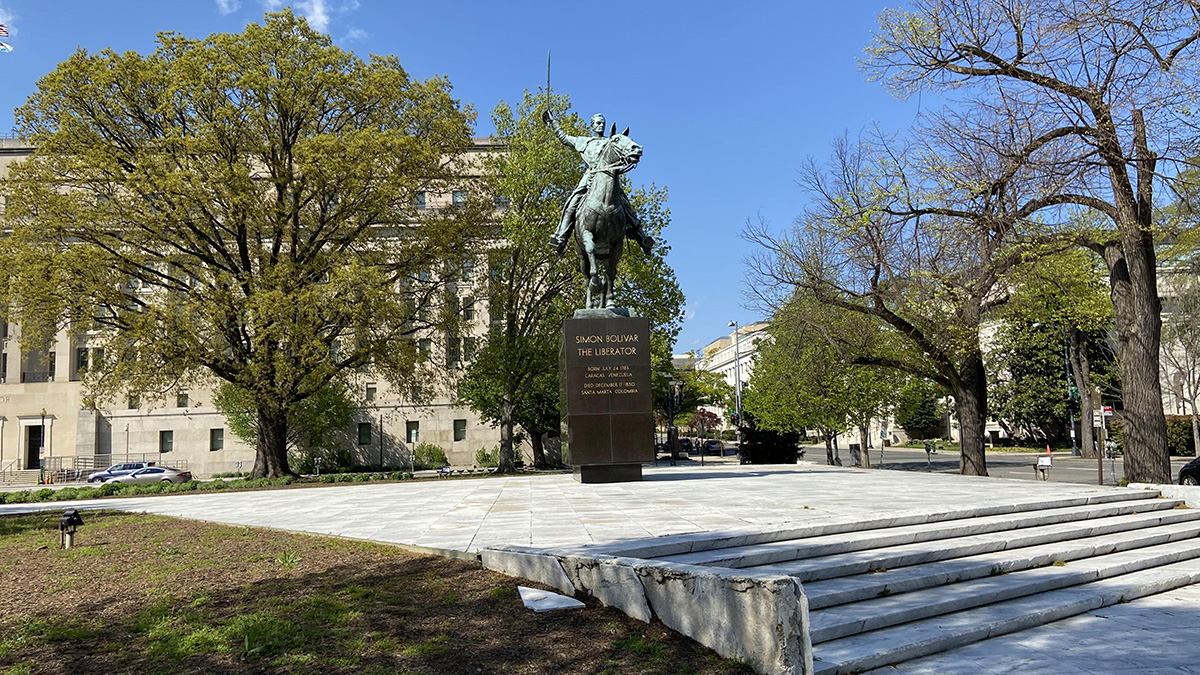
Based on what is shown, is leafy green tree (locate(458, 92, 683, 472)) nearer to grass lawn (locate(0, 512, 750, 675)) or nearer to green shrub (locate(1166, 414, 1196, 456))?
grass lawn (locate(0, 512, 750, 675))

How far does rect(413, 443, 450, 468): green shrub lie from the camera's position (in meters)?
47.9

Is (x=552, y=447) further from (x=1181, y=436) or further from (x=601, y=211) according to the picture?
(x=601, y=211)

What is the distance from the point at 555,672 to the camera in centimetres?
470

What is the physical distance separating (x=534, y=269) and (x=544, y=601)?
25778mm

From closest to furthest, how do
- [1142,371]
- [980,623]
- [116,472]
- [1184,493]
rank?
[980,623] → [1184,493] → [1142,371] → [116,472]

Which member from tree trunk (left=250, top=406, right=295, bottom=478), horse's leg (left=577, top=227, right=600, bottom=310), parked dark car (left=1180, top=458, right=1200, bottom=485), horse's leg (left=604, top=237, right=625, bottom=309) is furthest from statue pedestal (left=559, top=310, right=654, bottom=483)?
parked dark car (left=1180, top=458, right=1200, bottom=485)

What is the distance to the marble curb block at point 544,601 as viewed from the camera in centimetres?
584

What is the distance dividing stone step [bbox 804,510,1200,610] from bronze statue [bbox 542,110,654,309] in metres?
9.12

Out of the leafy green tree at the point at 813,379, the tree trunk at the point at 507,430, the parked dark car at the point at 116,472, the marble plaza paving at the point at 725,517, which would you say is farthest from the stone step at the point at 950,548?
the parked dark car at the point at 116,472

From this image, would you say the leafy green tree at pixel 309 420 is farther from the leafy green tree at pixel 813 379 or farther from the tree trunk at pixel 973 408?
the tree trunk at pixel 973 408

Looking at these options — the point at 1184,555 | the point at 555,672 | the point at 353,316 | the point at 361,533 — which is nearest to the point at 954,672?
the point at 555,672

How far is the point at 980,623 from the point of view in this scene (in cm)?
590

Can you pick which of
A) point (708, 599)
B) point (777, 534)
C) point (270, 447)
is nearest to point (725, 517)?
point (777, 534)

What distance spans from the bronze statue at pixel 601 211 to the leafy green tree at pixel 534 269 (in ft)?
43.8
